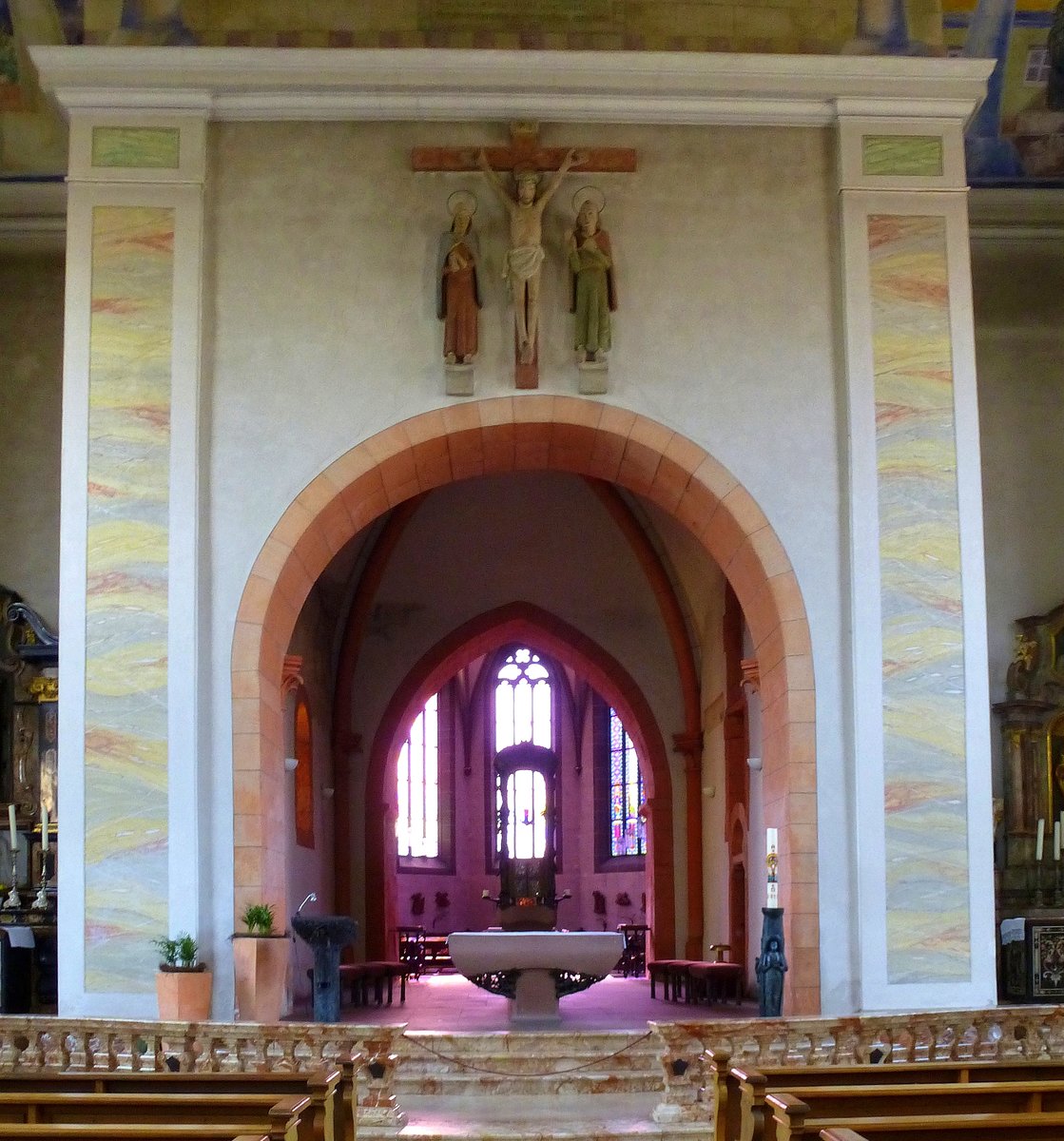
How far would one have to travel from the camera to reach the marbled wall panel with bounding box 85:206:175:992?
41.2ft

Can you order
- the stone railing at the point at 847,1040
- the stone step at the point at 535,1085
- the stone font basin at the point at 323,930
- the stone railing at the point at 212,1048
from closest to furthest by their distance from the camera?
the stone railing at the point at 212,1048, the stone railing at the point at 847,1040, the stone step at the point at 535,1085, the stone font basin at the point at 323,930

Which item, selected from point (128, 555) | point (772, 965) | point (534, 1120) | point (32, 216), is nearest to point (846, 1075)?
point (534, 1120)

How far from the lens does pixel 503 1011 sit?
15406 millimetres

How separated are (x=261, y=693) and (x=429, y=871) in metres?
14.3

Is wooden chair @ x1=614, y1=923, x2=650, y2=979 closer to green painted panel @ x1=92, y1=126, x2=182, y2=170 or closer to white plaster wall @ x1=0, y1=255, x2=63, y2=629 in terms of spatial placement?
white plaster wall @ x1=0, y1=255, x2=63, y2=629

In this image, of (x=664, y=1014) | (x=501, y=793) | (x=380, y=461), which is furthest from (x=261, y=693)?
(x=501, y=793)

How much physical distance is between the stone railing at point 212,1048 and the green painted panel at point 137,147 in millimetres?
6409

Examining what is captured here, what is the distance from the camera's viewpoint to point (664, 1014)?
14.9 m

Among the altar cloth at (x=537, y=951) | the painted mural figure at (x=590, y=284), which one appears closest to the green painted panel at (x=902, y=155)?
the painted mural figure at (x=590, y=284)

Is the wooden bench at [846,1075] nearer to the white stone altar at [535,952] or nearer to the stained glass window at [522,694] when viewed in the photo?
the white stone altar at [535,952]

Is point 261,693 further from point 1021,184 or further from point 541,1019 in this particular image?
point 1021,184

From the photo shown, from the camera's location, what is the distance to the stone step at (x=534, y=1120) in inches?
377

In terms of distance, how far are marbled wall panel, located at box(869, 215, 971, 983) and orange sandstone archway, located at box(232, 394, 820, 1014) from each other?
63 centimetres

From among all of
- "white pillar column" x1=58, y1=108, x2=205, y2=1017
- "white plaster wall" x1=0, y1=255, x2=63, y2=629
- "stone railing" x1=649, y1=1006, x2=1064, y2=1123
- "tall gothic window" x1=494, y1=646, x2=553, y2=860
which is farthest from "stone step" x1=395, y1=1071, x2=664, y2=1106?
"tall gothic window" x1=494, y1=646, x2=553, y2=860
